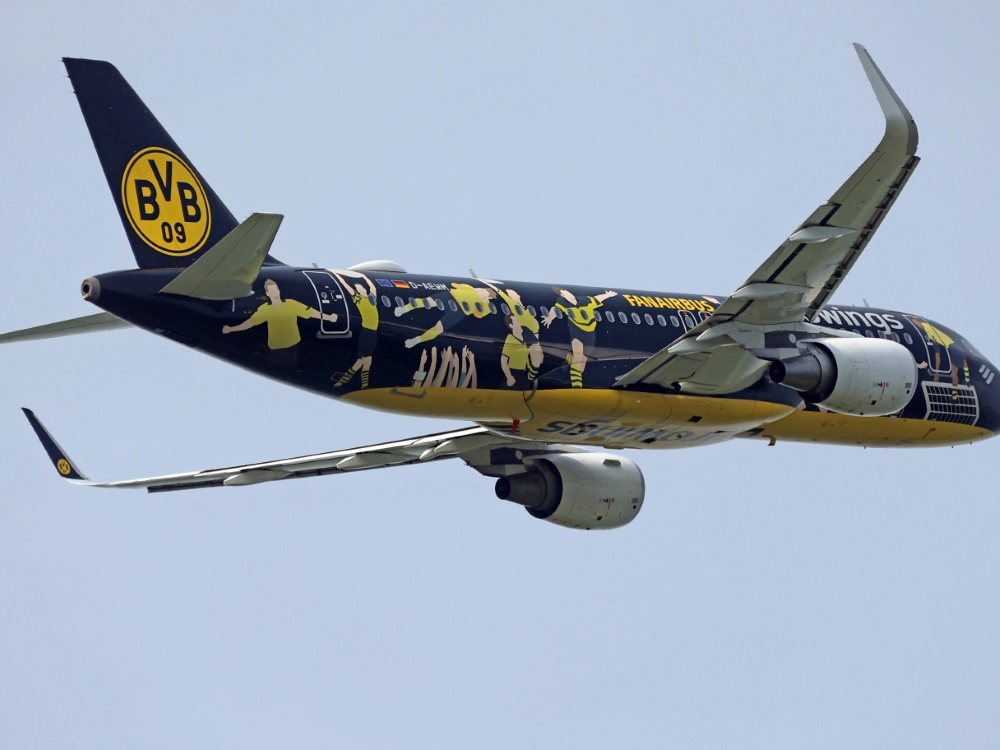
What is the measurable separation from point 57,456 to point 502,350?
1129 centimetres

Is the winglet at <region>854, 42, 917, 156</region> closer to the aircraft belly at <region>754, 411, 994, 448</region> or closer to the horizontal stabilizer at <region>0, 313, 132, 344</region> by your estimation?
the aircraft belly at <region>754, 411, 994, 448</region>

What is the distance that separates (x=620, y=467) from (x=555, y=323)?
6.55 metres

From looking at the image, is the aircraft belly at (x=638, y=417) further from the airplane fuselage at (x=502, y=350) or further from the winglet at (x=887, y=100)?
the winglet at (x=887, y=100)

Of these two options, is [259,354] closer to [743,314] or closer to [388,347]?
[388,347]

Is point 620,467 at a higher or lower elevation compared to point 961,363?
lower

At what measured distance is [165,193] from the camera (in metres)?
30.0

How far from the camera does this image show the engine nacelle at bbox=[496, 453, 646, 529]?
38.6 m

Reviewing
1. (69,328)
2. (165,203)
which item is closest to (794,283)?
(165,203)

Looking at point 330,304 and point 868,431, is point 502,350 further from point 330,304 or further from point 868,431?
point 868,431

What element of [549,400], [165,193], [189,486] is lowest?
[189,486]

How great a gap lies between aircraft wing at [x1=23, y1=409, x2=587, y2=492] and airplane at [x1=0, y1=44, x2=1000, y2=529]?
0.18ft

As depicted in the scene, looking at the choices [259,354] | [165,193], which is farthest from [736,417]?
[165,193]

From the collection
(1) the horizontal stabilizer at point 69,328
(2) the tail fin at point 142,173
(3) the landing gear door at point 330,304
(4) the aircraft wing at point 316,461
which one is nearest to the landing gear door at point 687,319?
(4) the aircraft wing at point 316,461

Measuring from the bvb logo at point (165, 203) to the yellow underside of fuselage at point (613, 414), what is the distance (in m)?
4.30
